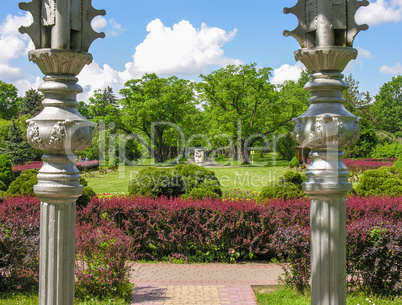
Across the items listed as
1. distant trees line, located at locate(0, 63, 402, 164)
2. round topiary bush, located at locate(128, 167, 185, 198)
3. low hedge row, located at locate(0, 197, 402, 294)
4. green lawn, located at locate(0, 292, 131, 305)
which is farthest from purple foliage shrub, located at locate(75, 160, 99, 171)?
green lawn, located at locate(0, 292, 131, 305)

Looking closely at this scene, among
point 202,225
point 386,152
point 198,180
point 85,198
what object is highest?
point 386,152

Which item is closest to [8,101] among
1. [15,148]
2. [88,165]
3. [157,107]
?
[15,148]

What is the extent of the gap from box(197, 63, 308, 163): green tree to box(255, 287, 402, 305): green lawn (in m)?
34.4

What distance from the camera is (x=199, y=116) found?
4841cm

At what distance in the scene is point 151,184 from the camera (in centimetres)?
1166

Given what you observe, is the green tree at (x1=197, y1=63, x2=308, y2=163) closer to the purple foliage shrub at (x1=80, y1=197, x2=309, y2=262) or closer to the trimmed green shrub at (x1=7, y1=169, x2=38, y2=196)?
the trimmed green shrub at (x1=7, y1=169, x2=38, y2=196)

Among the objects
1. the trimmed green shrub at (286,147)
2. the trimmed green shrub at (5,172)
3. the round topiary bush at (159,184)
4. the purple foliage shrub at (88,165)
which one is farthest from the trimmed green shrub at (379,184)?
the trimmed green shrub at (286,147)

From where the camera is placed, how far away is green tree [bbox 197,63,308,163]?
135 feet

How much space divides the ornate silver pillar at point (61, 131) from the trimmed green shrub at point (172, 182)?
27.8 feet

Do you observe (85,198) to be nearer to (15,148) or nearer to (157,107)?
(15,148)

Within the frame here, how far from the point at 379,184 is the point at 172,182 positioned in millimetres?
5937

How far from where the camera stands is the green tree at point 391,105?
72.5 m

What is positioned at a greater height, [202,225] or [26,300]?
Result: [202,225]

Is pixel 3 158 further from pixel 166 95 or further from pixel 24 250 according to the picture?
pixel 166 95
